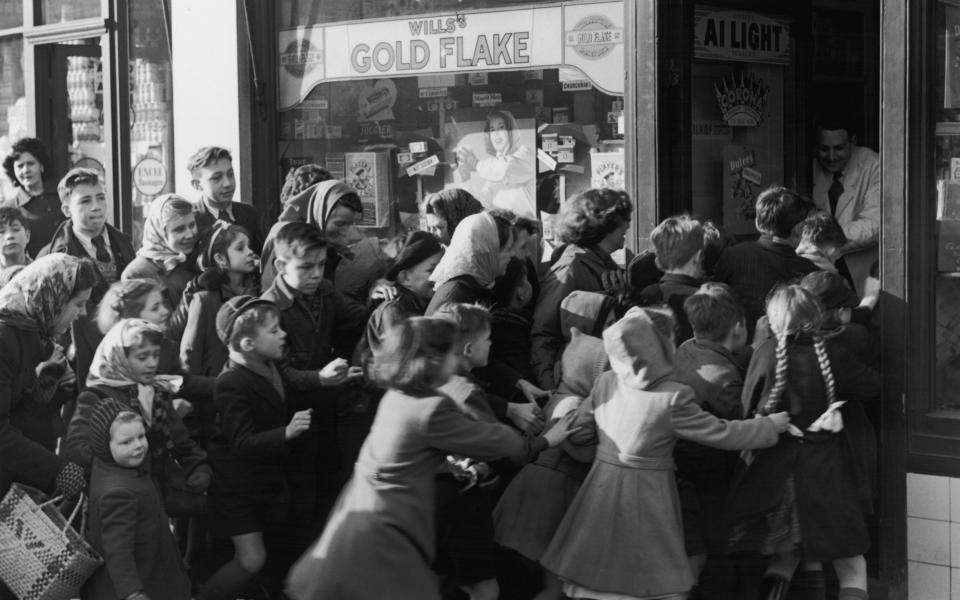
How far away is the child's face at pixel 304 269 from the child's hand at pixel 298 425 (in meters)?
0.70

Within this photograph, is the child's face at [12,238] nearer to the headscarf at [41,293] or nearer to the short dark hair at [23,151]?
the short dark hair at [23,151]

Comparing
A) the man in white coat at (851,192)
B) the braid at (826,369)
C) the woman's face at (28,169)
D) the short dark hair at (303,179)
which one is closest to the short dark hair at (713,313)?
the braid at (826,369)

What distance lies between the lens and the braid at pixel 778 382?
590cm

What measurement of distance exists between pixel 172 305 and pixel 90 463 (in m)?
1.38

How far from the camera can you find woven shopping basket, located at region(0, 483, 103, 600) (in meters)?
5.71

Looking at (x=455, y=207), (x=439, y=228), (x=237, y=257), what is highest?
(x=455, y=207)

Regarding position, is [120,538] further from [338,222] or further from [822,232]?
[822,232]

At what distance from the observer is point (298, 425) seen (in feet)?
20.1

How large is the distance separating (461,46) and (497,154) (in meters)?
0.65

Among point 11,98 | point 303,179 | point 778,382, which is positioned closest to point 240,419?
point 303,179

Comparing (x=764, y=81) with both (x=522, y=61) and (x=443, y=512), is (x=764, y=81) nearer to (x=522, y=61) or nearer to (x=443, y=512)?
(x=522, y=61)

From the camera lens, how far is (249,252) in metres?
6.92

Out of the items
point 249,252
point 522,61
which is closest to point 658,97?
point 522,61

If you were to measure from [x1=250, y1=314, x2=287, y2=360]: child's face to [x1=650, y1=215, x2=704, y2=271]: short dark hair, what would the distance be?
172 cm
